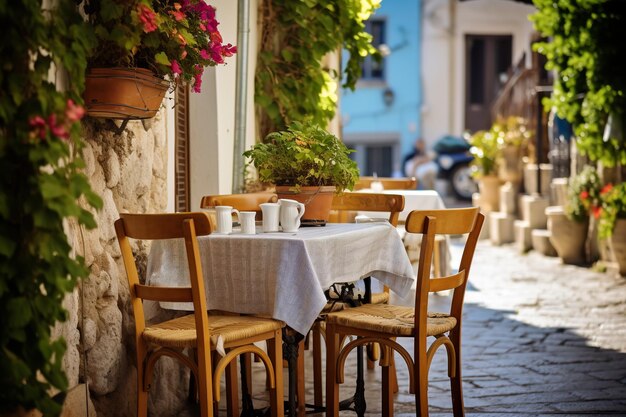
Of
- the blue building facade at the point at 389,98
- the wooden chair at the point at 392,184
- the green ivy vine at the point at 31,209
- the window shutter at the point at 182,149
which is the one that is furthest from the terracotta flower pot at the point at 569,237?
the blue building facade at the point at 389,98

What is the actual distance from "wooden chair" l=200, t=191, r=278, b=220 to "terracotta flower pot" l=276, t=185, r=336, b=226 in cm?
51

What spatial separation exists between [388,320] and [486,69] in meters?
20.0

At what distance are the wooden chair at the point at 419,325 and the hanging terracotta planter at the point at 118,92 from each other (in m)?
1.21

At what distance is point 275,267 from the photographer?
Answer: 4035mm

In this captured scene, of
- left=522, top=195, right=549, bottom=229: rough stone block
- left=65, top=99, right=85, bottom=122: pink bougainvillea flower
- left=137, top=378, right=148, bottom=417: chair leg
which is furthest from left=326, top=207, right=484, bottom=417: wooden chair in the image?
left=522, top=195, right=549, bottom=229: rough stone block

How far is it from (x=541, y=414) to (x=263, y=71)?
3.53 meters

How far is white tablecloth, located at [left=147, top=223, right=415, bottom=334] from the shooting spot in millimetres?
3994

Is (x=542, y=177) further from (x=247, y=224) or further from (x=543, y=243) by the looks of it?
(x=247, y=224)

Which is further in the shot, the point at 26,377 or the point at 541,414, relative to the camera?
the point at 541,414

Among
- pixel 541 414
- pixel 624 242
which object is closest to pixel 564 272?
pixel 624 242

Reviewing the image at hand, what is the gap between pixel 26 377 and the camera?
2969mm

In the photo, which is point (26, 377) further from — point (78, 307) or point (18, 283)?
point (78, 307)

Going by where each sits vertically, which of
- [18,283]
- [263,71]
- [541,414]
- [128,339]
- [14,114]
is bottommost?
[541,414]

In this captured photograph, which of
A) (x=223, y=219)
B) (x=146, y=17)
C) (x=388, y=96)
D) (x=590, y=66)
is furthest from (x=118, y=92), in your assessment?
(x=388, y=96)
